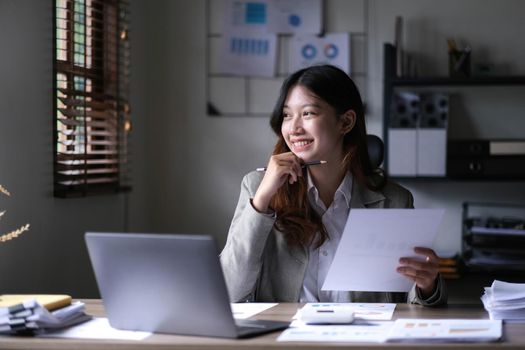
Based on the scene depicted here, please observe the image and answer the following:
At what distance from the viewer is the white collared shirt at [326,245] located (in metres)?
2.25

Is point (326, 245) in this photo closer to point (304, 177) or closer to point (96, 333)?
point (304, 177)

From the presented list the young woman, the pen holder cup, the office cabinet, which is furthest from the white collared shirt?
the pen holder cup

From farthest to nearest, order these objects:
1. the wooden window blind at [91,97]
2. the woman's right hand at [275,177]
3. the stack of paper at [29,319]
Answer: the wooden window blind at [91,97], the woman's right hand at [275,177], the stack of paper at [29,319]

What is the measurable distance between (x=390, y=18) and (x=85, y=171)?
5.11 ft

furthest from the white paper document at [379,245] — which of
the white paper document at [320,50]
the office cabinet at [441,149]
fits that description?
the white paper document at [320,50]

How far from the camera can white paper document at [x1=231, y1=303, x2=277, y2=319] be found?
1.94 meters

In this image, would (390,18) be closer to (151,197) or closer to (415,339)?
(151,197)

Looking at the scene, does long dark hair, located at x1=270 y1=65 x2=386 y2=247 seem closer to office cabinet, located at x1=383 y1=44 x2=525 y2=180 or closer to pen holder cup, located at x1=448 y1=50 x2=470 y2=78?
office cabinet, located at x1=383 y1=44 x2=525 y2=180

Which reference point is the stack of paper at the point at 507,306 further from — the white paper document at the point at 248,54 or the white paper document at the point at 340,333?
the white paper document at the point at 248,54

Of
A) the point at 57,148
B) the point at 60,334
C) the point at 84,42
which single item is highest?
the point at 84,42

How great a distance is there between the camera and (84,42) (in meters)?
3.29

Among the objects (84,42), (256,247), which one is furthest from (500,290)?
(84,42)

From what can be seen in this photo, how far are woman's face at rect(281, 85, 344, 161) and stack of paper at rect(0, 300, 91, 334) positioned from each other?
780 mm

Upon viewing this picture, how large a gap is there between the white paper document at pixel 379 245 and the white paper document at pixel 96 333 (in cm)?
47
